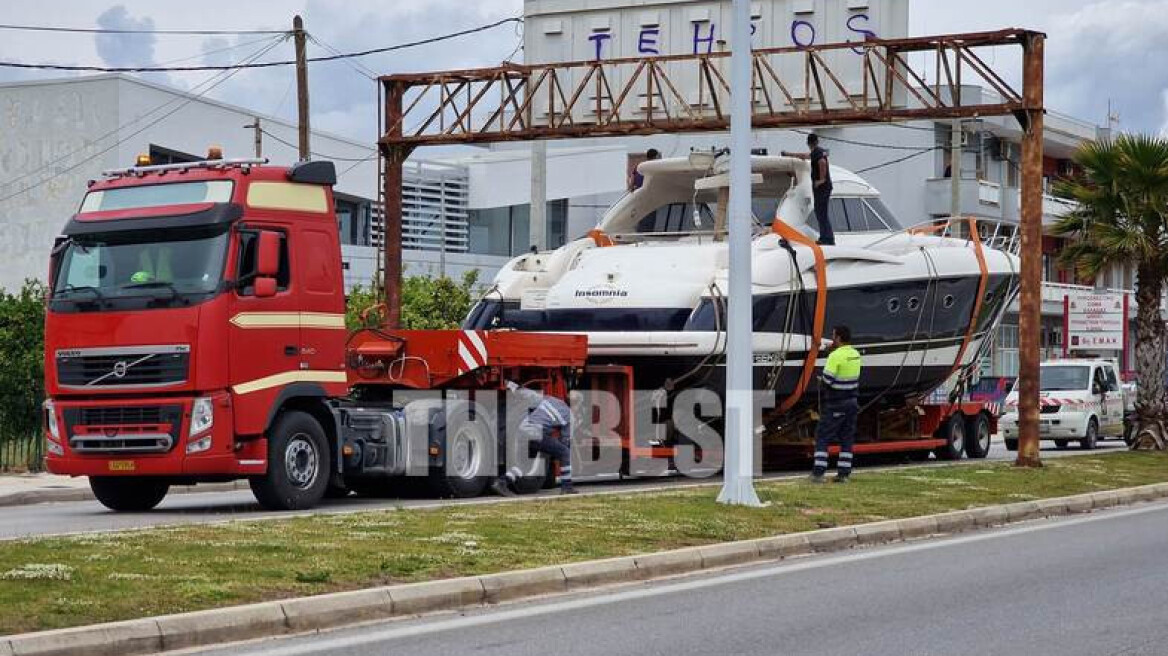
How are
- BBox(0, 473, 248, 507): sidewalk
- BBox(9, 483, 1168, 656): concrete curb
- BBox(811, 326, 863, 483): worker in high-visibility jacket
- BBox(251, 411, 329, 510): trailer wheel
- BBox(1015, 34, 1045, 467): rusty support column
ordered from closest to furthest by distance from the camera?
BBox(9, 483, 1168, 656): concrete curb, BBox(251, 411, 329, 510): trailer wheel, BBox(811, 326, 863, 483): worker in high-visibility jacket, BBox(0, 473, 248, 507): sidewalk, BBox(1015, 34, 1045, 467): rusty support column

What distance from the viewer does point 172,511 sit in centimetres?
1791

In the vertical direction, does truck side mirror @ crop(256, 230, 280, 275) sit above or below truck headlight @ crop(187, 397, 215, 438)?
A: above

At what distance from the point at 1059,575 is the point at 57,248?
9.87 meters

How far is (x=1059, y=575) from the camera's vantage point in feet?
42.9

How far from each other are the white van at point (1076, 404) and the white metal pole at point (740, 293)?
19.1 meters

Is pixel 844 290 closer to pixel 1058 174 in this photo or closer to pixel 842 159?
pixel 842 159

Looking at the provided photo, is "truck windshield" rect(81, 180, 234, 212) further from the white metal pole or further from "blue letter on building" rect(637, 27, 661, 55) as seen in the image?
"blue letter on building" rect(637, 27, 661, 55)

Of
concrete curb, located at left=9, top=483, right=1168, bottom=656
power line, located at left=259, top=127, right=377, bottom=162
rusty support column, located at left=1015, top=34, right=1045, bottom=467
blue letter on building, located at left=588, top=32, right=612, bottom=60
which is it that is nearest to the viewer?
concrete curb, located at left=9, top=483, right=1168, bottom=656

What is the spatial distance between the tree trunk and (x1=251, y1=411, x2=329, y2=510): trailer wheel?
16.9 meters

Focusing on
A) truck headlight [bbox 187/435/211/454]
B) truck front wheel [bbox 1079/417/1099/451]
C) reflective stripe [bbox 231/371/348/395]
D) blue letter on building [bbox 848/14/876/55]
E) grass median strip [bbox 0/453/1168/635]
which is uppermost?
blue letter on building [bbox 848/14/876/55]

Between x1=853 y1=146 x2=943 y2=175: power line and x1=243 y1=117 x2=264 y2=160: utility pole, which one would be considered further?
x1=853 y1=146 x2=943 y2=175: power line

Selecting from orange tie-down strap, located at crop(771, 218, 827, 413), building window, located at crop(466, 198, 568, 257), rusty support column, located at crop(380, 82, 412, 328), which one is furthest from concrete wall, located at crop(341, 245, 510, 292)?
orange tie-down strap, located at crop(771, 218, 827, 413)

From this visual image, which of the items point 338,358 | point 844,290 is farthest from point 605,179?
point 338,358

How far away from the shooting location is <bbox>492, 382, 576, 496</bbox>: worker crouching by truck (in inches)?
765
